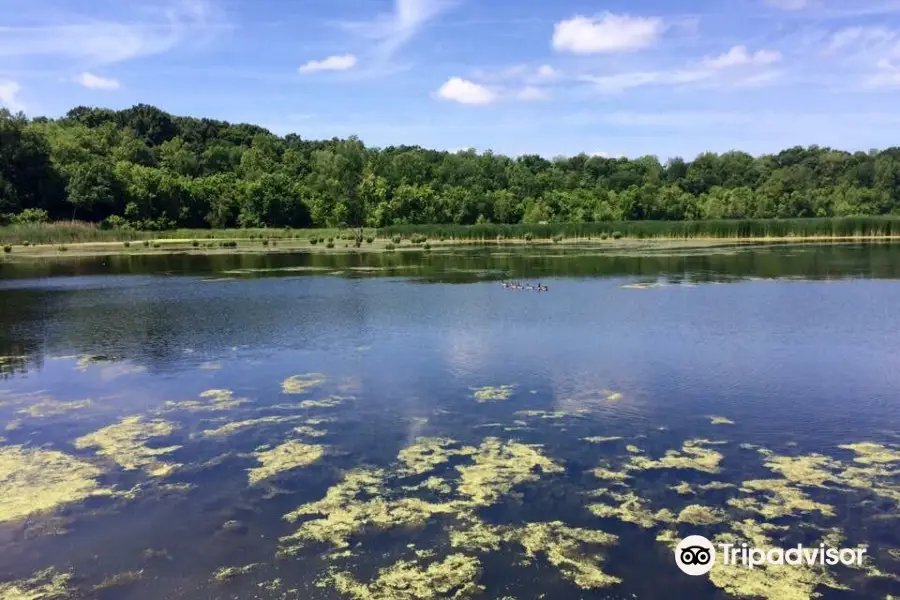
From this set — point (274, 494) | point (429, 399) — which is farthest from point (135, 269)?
point (274, 494)

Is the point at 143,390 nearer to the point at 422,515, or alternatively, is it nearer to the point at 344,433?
the point at 344,433

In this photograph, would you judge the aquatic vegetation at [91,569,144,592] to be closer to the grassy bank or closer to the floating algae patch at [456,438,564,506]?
the floating algae patch at [456,438,564,506]

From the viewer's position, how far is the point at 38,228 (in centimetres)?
6488

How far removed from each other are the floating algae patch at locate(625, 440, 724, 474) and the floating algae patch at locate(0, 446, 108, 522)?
675 cm

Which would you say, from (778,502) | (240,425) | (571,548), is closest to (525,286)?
(240,425)

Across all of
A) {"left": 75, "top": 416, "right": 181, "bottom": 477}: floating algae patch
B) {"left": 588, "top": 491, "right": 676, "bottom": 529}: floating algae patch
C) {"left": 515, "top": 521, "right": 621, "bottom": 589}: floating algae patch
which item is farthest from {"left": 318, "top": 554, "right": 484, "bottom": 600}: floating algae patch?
{"left": 75, "top": 416, "right": 181, "bottom": 477}: floating algae patch

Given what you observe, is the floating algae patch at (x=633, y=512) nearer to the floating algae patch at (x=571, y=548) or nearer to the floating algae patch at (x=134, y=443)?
the floating algae patch at (x=571, y=548)

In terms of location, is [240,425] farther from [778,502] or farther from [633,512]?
[778,502]

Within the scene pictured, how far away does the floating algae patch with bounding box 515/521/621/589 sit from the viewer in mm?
6422

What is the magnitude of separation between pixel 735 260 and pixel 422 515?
3738 centimetres

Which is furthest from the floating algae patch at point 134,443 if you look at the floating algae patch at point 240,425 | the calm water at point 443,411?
the floating algae patch at point 240,425

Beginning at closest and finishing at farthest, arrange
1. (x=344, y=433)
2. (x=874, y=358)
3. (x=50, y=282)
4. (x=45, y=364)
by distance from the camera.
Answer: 1. (x=344, y=433)
2. (x=874, y=358)
3. (x=45, y=364)
4. (x=50, y=282)

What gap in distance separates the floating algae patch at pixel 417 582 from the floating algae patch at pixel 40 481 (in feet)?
13.5

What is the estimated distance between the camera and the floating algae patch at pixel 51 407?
1225cm
